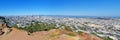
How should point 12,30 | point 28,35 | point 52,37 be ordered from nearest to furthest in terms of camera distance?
1. point 52,37
2. point 28,35
3. point 12,30

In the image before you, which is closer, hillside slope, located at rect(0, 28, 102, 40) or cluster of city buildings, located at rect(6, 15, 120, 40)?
hillside slope, located at rect(0, 28, 102, 40)

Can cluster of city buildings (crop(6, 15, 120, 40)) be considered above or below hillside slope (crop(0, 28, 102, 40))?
below

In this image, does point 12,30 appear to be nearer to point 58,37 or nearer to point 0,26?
point 0,26

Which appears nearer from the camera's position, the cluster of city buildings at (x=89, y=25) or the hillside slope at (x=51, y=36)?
the hillside slope at (x=51, y=36)

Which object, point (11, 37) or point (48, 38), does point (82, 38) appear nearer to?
point (48, 38)

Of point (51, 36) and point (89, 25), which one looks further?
point (89, 25)

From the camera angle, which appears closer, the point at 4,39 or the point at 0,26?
the point at 4,39

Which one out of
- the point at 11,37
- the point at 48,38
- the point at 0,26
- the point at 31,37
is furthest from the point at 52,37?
the point at 0,26

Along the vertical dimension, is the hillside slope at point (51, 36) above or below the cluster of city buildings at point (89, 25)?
above

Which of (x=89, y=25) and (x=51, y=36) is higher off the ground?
(x=51, y=36)

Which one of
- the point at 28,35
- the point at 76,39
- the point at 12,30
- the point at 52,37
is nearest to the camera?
the point at 76,39
